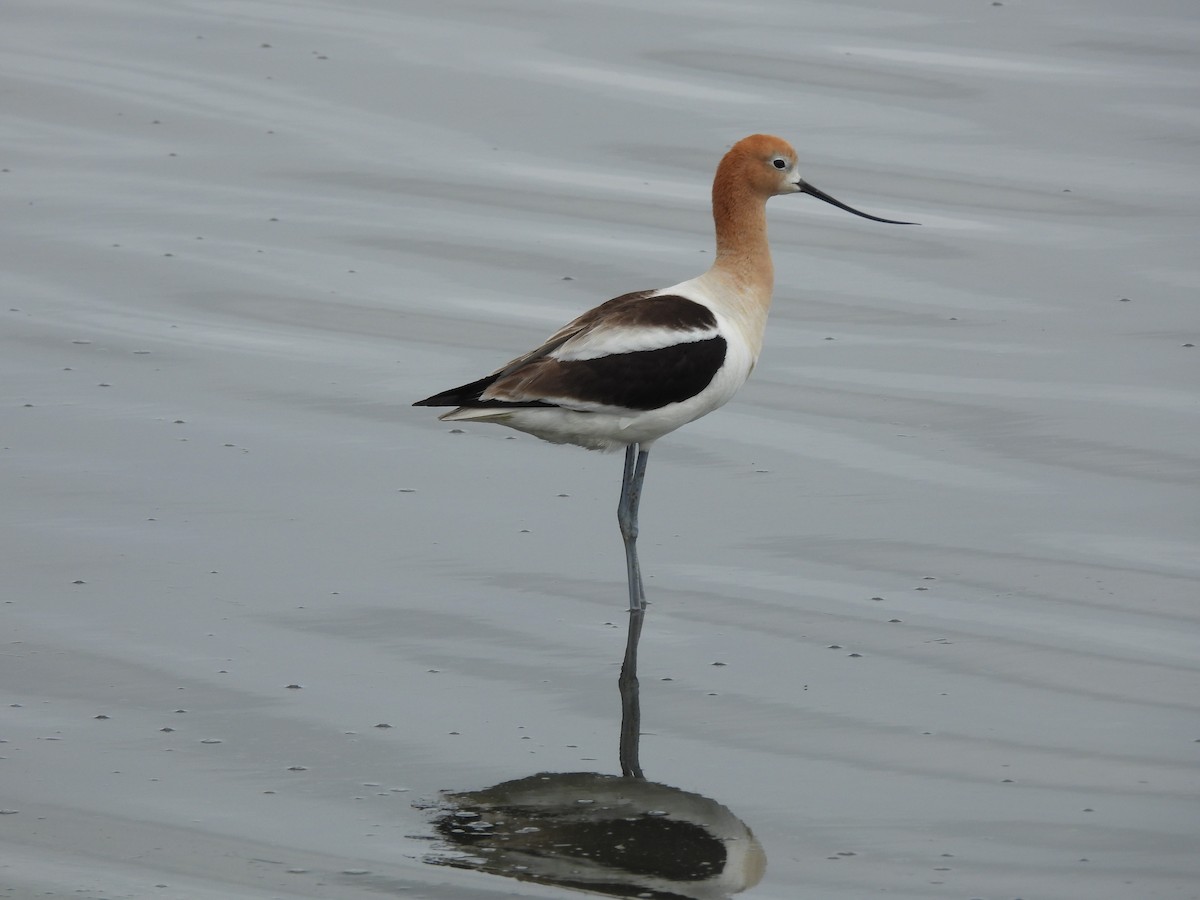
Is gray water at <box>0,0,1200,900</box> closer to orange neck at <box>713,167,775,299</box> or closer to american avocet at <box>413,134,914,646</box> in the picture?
american avocet at <box>413,134,914,646</box>

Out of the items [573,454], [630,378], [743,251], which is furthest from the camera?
[573,454]

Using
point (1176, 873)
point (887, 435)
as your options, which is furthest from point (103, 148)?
point (1176, 873)

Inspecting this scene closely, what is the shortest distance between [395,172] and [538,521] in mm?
4053

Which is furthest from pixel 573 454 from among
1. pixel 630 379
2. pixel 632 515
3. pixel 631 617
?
pixel 631 617

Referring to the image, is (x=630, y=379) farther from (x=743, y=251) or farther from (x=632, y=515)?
(x=743, y=251)

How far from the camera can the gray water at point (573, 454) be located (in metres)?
5.17

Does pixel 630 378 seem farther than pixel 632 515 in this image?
No

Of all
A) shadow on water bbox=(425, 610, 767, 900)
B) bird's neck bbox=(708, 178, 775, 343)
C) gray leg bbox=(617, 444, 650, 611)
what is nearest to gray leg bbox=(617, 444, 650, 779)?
gray leg bbox=(617, 444, 650, 611)

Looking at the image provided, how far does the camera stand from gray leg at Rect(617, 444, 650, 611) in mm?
6387

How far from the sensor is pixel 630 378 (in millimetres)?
6508

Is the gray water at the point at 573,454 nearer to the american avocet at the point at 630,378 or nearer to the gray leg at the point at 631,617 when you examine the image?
the gray leg at the point at 631,617

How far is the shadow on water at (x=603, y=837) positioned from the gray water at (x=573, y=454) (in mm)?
74

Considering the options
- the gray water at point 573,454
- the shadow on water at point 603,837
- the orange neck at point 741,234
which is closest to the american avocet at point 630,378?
the orange neck at point 741,234

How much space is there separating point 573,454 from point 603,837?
3109 mm
